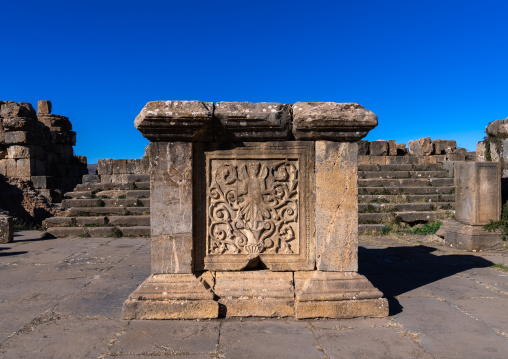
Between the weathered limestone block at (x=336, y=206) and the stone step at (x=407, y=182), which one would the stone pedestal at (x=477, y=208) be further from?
the weathered limestone block at (x=336, y=206)

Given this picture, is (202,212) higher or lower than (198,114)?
lower

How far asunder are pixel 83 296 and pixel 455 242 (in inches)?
233

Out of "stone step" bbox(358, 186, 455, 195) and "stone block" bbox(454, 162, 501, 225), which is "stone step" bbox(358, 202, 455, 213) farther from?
"stone block" bbox(454, 162, 501, 225)

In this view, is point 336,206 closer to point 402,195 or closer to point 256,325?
point 256,325

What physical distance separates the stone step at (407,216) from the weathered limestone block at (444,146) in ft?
24.9

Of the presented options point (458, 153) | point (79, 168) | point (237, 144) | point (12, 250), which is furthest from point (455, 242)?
point (79, 168)

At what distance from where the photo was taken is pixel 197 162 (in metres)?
3.19

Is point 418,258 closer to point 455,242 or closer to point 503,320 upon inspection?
point 455,242

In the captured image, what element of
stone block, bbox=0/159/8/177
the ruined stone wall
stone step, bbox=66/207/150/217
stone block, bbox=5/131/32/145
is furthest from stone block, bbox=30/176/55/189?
the ruined stone wall

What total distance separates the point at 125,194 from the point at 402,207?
7.18 meters

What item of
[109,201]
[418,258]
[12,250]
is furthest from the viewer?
[109,201]

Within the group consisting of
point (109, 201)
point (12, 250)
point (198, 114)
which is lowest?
point (12, 250)

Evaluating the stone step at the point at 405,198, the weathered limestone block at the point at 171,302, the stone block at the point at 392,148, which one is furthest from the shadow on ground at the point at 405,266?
the stone block at the point at 392,148

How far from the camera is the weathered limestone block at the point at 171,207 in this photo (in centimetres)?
308
